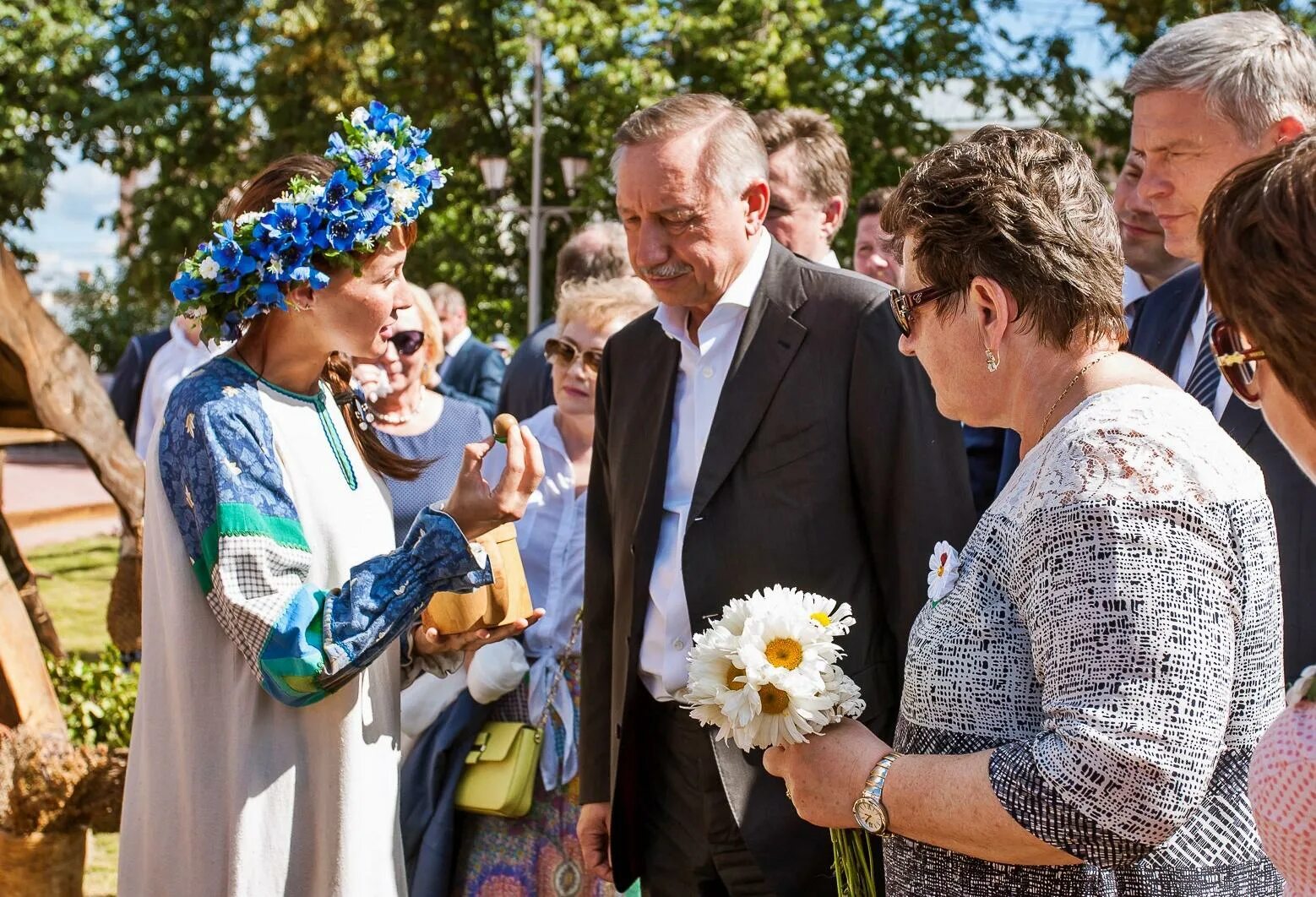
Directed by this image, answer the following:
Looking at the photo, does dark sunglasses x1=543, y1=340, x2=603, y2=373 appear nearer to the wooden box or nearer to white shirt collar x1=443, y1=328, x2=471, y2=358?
the wooden box

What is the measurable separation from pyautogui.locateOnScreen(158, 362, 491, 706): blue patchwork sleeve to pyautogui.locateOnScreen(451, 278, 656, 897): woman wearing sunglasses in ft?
3.92

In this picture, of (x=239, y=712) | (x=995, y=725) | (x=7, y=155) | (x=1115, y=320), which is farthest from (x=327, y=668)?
(x=7, y=155)

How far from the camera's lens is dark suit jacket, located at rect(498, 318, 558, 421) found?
519cm

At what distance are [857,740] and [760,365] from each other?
1217 millimetres

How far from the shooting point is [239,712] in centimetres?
242

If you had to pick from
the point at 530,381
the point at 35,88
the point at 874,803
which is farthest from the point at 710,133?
the point at 35,88

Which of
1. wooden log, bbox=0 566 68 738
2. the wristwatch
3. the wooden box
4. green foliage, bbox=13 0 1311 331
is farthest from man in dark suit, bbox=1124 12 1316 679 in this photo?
green foliage, bbox=13 0 1311 331

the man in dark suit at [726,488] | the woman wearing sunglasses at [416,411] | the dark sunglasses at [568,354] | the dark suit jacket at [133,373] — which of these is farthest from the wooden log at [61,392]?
the dark suit jacket at [133,373]

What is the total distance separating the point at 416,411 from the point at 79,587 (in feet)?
27.6

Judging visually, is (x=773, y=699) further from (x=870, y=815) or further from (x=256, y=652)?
(x=256, y=652)

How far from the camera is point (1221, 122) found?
265 cm

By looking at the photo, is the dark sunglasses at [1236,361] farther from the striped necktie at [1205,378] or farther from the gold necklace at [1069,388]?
the striped necktie at [1205,378]

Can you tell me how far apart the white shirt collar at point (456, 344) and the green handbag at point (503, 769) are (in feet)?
14.5

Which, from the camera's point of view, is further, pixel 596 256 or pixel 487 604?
pixel 596 256
